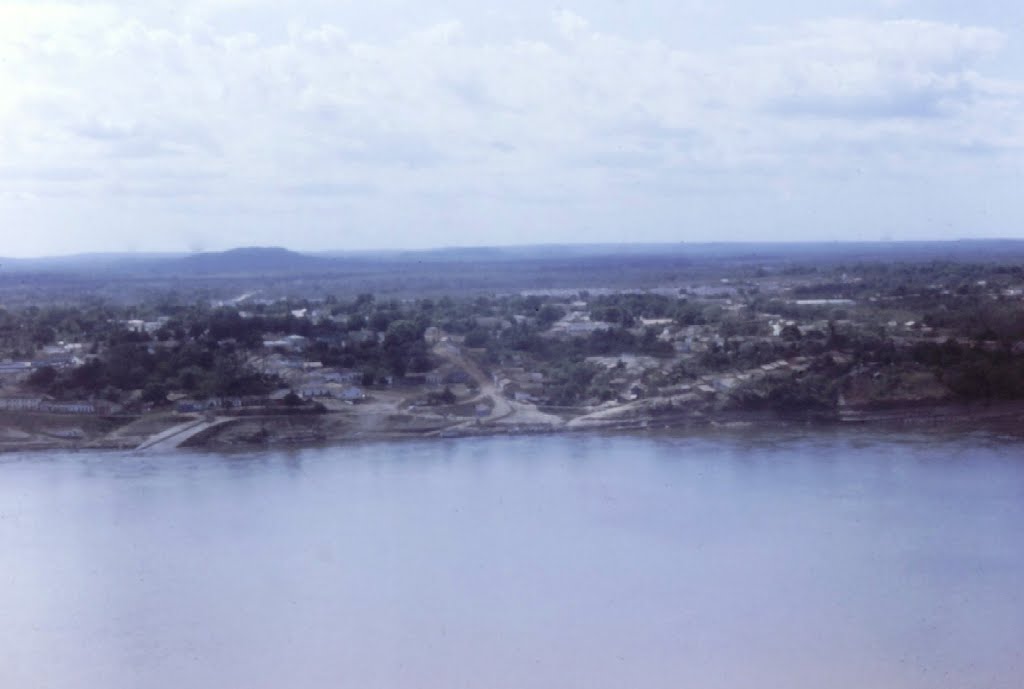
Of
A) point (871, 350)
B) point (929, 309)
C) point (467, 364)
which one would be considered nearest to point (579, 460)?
point (467, 364)

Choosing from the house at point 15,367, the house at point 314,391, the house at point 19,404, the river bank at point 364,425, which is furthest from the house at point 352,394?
the house at point 15,367

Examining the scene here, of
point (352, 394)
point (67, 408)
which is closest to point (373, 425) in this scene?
point (352, 394)

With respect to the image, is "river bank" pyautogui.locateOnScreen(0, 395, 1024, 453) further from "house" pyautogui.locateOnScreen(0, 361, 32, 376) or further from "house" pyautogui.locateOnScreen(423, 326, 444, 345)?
"house" pyautogui.locateOnScreen(423, 326, 444, 345)

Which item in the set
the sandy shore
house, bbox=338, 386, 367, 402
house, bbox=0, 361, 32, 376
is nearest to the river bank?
the sandy shore

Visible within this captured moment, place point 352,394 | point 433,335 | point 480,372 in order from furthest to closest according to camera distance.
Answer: point 433,335
point 480,372
point 352,394

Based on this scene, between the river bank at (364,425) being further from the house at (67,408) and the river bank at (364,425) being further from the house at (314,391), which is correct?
the house at (314,391)

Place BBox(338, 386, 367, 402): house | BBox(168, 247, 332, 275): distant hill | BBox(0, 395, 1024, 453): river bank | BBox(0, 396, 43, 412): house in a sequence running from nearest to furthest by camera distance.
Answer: BBox(0, 395, 1024, 453): river bank < BBox(0, 396, 43, 412): house < BBox(338, 386, 367, 402): house < BBox(168, 247, 332, 275): distant hill

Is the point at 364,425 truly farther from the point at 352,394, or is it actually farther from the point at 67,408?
the point at 67,408

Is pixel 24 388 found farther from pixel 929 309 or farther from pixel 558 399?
pixel 929 309

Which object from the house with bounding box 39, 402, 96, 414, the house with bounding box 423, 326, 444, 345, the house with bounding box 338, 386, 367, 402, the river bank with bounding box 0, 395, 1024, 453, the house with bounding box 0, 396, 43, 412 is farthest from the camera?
the house with bounding box 423, 326, 444, 345
